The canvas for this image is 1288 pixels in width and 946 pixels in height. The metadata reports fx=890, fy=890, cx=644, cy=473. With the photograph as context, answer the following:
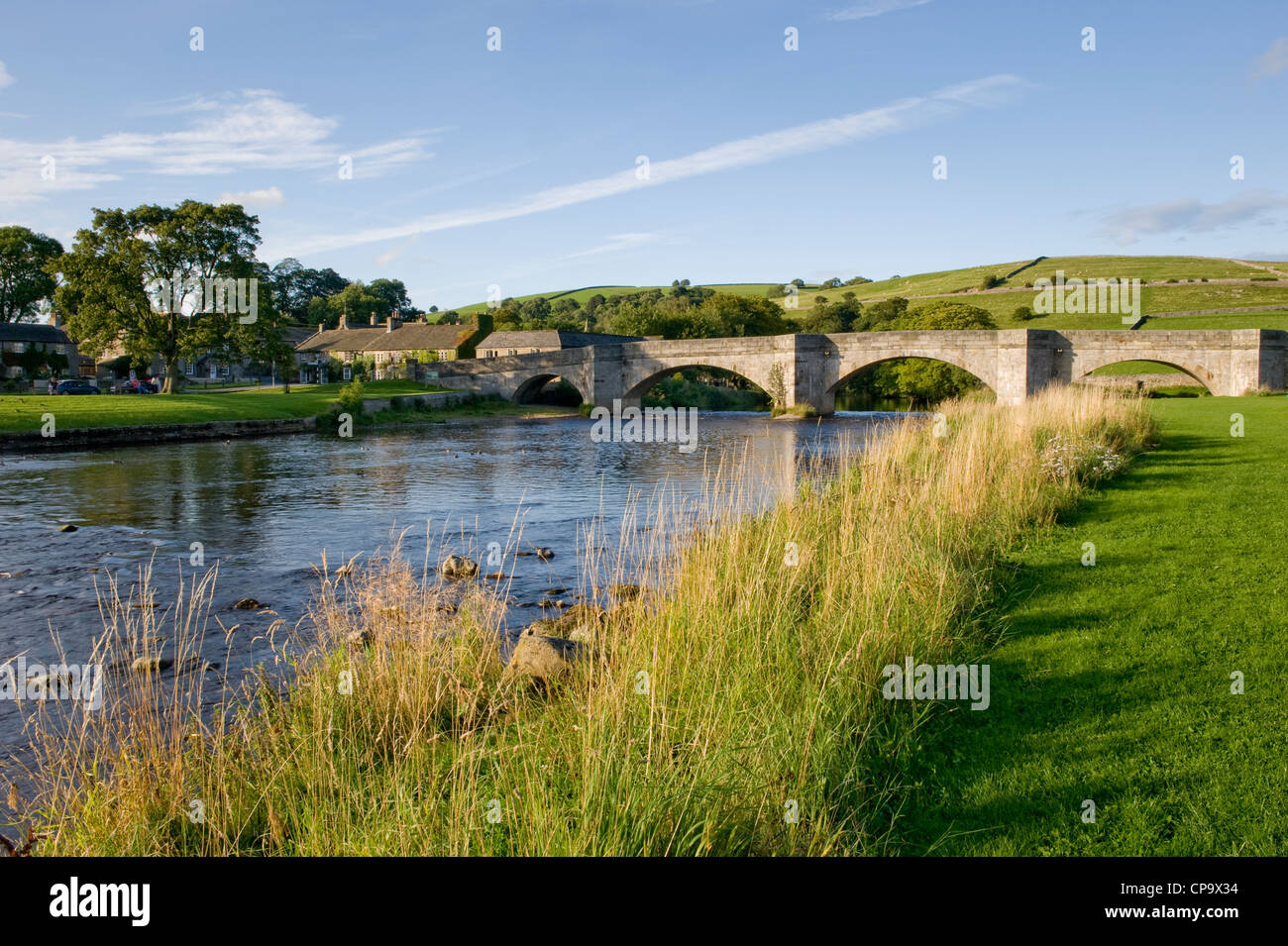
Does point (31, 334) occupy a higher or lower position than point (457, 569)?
higher

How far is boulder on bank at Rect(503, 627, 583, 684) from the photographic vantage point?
6.25 metres

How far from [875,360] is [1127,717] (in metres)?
43.7

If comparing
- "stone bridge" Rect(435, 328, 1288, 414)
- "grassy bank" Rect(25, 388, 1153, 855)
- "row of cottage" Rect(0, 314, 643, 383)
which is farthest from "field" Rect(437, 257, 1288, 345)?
"grassy bank" Rect(25, 388, 1153, 855)

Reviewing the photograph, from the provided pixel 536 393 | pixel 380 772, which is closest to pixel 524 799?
pixel 380 772

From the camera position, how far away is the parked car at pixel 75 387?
158ft

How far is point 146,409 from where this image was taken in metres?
33.8

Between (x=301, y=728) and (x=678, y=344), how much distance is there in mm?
49071

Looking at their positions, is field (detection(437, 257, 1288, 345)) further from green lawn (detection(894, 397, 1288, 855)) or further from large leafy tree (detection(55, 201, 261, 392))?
green lawn (detection(894, 397, 1288, 855))

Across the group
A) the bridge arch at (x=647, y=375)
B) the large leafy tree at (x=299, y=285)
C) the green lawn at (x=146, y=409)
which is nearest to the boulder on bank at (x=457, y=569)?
the green lawn at (x=146, y=409)

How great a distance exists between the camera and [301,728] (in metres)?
5.11

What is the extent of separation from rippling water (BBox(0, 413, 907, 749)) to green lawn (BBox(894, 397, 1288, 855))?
3.55 m

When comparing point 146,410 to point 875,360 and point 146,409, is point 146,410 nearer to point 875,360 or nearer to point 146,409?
point 146,409

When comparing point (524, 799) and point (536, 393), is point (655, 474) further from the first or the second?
point (536, 393)

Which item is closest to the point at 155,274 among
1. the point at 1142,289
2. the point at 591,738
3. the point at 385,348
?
the point at 385,348
